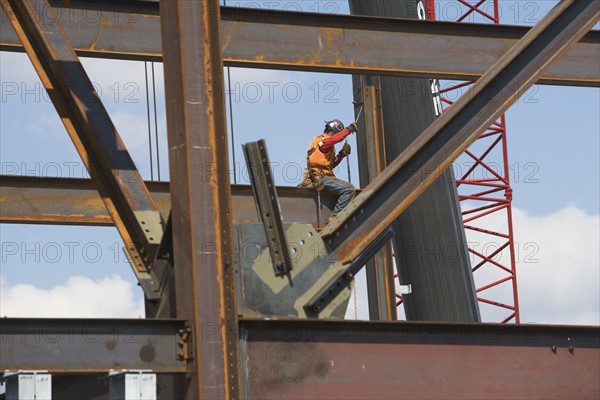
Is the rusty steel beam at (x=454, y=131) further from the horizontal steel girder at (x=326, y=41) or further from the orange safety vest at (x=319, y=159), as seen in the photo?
the orange safety vest at (x=319, y=159)

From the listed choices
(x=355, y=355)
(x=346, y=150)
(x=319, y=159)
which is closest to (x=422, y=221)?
(x=346, y=150)

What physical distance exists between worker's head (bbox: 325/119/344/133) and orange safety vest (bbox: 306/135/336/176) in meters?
0.15

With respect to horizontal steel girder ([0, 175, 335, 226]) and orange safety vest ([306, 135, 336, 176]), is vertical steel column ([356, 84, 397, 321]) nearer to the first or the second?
orange safety vest ([306, 135, 336, 176])

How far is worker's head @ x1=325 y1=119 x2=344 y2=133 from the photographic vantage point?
14.9 metres

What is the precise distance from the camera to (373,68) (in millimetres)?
10492

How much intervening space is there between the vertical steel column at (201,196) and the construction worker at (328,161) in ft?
20.4

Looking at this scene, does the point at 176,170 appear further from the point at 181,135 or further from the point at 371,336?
the point at 371,336

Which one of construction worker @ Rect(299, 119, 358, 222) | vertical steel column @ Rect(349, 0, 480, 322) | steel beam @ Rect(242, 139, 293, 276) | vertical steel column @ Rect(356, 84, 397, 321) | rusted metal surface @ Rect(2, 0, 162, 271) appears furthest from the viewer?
vertical steel column @ Rect(349, 0, 480, 322)

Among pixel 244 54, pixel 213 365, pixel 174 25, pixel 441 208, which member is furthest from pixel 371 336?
pixel 441 208

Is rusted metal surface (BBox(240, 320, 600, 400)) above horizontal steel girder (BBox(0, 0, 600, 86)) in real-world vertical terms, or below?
below

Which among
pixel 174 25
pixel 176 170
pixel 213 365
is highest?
pixel 174 25

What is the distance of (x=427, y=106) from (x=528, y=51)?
284 inches

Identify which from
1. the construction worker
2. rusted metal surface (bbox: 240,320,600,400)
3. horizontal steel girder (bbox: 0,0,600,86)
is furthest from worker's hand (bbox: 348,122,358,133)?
rusted metal surface (bbox: 240,320,600,400)

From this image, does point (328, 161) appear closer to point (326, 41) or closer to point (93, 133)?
point (326, 41)
